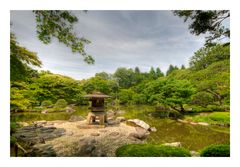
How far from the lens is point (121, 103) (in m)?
12.1

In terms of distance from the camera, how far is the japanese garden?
396 cm

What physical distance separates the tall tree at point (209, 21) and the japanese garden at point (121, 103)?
2cm

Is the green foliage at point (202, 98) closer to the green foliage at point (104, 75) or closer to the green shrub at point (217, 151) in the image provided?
the green foliage at point (104, 75)

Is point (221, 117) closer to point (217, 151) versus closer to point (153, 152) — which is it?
point (217, 151)

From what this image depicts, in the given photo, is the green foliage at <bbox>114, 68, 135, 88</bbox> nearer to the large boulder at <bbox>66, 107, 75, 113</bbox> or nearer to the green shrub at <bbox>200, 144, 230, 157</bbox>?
the large boulder at <bbox>66, 107, 75, 113</bbox>

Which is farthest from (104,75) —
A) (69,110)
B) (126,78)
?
(69,110)

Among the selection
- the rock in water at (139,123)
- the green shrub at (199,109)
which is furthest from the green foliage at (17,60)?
the green shrub at (199,109)

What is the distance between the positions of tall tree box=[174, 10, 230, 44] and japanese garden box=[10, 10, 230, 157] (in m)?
0.02

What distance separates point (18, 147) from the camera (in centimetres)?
425

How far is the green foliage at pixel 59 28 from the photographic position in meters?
3.87

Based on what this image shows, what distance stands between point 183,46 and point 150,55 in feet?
3.26
